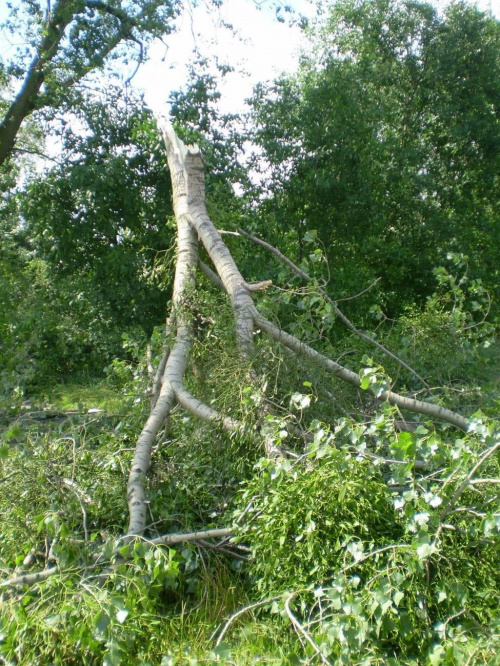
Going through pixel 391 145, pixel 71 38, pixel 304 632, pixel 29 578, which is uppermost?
pixel 71 38

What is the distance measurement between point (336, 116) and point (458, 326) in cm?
494

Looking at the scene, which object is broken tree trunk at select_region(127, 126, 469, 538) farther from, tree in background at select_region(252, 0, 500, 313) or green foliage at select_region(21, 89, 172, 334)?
tree in background at select_region(252, 0, 500, 313)

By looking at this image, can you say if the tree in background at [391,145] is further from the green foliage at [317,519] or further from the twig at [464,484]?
the twig at [464,484]

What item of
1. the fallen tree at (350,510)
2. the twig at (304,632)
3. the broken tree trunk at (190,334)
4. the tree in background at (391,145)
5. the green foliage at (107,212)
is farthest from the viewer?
the tree in background at (391,145)

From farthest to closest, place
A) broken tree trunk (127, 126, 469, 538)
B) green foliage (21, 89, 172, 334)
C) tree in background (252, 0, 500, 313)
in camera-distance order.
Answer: tree in background (252, 0, 500, 313), green foliage (21, 89, 172, 334), broken tree trunk (127, 126, 469, 538)

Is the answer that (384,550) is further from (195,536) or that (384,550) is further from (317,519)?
(195,536)

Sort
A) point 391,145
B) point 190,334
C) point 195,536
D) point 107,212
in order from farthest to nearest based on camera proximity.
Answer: point 391,145 < point 107,212 < point 190,334 < point 195,536

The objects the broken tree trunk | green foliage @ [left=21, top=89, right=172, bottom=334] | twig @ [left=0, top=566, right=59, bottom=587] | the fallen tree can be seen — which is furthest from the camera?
green foliage @ [left=21, top=89, right=172, bottom=334]

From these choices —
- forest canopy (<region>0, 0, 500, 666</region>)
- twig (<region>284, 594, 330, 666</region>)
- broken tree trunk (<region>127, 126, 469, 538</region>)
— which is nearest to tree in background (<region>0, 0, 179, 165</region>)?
forest canopy (<region>0, 0, 500, 666</region>)

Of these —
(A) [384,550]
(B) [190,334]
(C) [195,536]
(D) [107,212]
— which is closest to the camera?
(A) [384,550]

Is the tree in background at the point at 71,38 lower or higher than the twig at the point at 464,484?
higher

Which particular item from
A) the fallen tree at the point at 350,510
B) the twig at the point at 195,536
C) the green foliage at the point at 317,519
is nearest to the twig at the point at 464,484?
the fallen tree at the point at 350,510

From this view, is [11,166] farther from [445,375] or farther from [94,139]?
[445,375]

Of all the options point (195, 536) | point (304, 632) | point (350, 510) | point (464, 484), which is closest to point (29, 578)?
point (195, 536)
